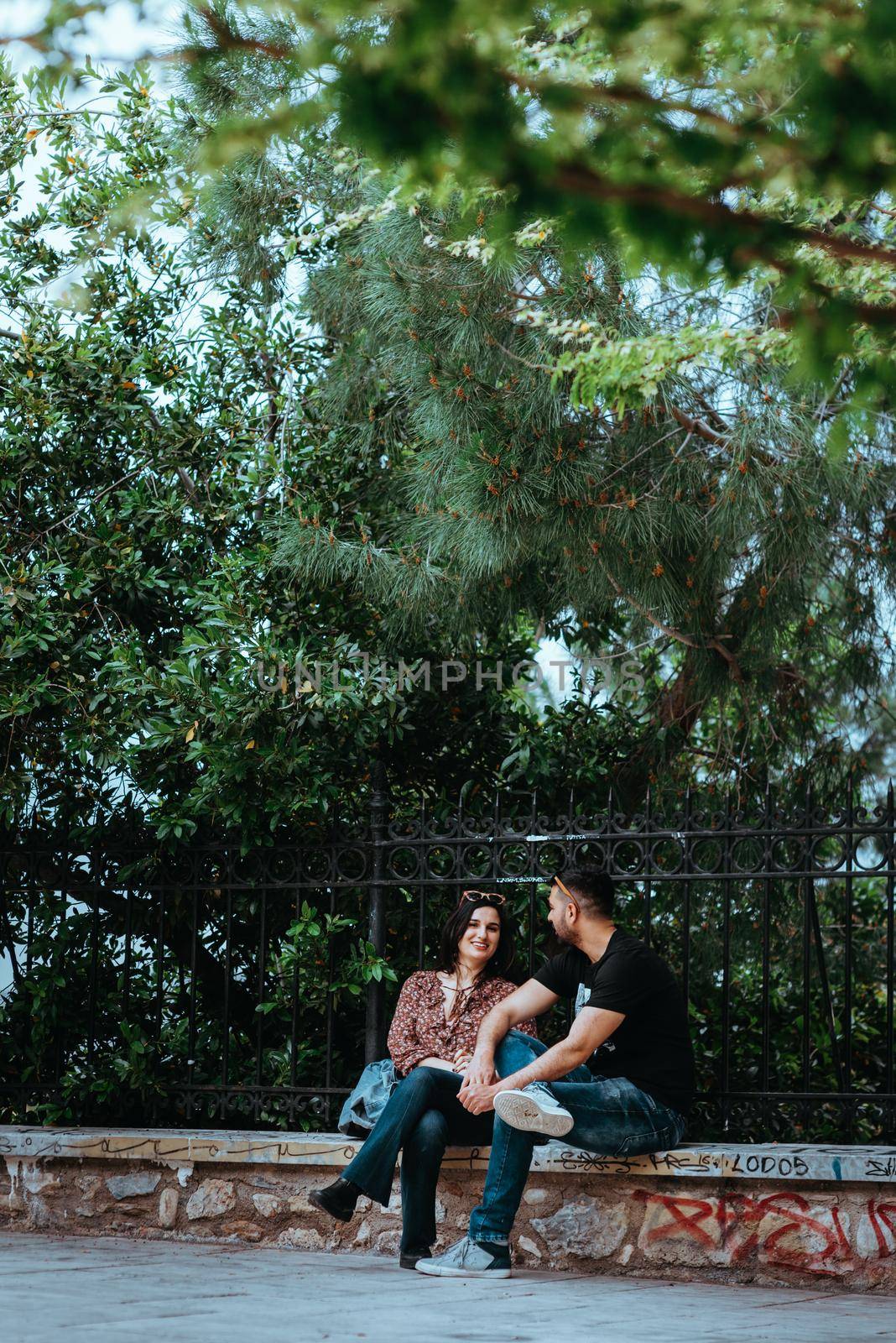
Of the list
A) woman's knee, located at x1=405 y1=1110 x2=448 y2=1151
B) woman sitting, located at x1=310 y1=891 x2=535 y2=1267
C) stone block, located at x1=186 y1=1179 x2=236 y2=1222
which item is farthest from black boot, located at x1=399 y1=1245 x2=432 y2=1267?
stone block, located at x1=186 y1=1179 x2=236 y2=1222

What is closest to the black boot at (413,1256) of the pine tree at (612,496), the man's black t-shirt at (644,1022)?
the man's black t-shirt at (644,1022)

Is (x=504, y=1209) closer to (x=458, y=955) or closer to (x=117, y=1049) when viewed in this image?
(x=458, y=955)

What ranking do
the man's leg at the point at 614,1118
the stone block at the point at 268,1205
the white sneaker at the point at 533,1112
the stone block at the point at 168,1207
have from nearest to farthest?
the white sneaker at the point at 533,1112 < the man's leg at the point at 614,1118 < the stone block at the point at 268,1205 < the stone block at the point at 168,1207

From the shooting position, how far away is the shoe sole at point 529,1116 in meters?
5.00

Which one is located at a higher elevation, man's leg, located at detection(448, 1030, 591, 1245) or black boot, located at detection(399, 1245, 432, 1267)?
man's leg, located at detection(448, 1030, 591, 1245)

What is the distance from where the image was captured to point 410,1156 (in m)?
5.29

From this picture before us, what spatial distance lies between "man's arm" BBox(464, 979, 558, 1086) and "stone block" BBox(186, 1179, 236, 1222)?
1.36 meters

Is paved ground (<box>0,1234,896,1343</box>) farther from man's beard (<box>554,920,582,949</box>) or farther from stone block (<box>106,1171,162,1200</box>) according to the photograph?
man's beard (<box>554,920,582,949</box>)

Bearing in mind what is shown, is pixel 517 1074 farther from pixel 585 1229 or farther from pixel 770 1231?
pixel 770 1231

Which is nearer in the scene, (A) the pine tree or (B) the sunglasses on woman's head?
(B) the sunglasses on woman's head

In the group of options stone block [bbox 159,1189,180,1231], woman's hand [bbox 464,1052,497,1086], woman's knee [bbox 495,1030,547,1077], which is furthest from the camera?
stone block [bbox 159,1189,180,1231]

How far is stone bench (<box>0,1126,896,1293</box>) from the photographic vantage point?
512 cm

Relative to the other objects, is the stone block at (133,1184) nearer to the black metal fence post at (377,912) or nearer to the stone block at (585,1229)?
the black metal fence post at (377,912)

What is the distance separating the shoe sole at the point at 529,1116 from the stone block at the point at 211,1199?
5.46ft
